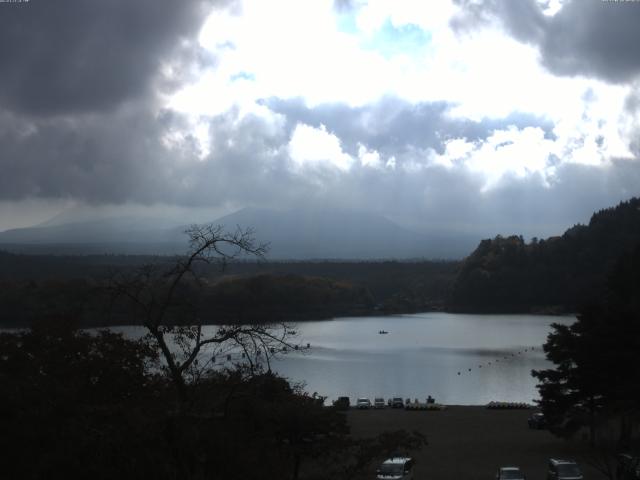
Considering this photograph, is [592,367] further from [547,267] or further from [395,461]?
[547,267]

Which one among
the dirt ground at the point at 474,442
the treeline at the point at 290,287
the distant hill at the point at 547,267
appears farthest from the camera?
the distant hill at the point at 547,267

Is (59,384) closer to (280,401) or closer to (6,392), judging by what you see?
(6,392)

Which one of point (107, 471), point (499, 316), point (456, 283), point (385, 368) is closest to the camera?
point (107, 471)

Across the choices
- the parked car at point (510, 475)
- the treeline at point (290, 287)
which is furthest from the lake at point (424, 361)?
the parked car at point (510, 475)

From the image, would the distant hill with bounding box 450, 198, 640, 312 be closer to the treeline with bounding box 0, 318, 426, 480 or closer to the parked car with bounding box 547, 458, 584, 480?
the parked car with bounding box 547, 458, 584, 480

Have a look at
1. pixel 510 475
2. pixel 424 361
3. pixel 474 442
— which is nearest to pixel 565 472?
pixel 510 475

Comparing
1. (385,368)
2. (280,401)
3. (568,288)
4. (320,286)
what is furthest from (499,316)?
(280,401)

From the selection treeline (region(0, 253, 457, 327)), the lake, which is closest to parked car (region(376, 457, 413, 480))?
the lake

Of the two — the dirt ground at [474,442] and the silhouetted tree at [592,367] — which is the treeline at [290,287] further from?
the silhouetted tree at [592,367]
